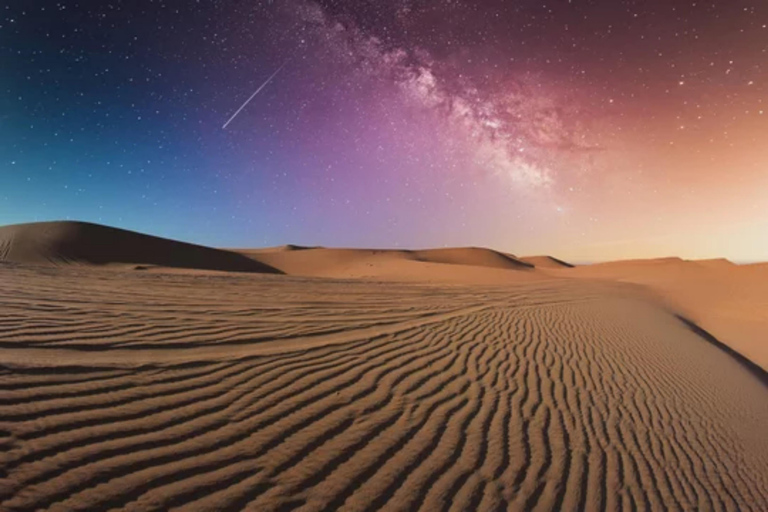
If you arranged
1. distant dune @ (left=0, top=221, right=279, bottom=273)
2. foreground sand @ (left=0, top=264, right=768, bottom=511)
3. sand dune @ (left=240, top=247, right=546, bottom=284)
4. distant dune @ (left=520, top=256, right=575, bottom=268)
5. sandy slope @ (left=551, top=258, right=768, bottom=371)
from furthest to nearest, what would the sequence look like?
→ distant dune @ (left=520, top=256, right=575, bottom=268) < sand dune @ (left=240, top=247, right=546, bottom=284) < distant dune @ (left=0, top=221, right=279, bottom=273) < sandy slope @ (left=551, top=258, right=768, bottom=371) < foreground sand @ (left=0, top=264, right=768, bottom=511)

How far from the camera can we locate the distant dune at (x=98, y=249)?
27.1 metres

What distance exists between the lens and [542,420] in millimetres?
4645

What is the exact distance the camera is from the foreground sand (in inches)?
104

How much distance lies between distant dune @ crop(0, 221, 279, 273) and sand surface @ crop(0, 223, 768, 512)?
2356 cm

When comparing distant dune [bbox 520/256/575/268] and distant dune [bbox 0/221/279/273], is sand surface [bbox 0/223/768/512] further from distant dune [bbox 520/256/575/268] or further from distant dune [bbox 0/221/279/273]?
distant dune [bbox 520/256/575/268]

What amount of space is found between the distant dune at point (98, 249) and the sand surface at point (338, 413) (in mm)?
23562

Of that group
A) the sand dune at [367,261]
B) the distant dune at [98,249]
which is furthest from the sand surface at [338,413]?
the sand dune at [367,261]

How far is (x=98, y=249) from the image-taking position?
30359mm

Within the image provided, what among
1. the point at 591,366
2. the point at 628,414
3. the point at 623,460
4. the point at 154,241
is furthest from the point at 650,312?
the point at 154,241

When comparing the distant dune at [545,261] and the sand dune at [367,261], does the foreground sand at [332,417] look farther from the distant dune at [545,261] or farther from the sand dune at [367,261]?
the distant dune at [545,261]

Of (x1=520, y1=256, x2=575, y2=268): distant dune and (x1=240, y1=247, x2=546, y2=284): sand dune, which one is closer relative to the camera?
(x1=240, y1=247, x2=546, y2=284): sand dune

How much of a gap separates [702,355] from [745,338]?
23.3ft

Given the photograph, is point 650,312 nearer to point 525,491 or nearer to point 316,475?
point 525,491

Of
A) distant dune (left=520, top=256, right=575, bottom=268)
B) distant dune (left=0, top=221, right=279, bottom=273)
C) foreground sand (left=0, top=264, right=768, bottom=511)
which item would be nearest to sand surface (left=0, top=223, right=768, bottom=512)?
foreground sand (left=0, top=264, right=768, bottom=511)
